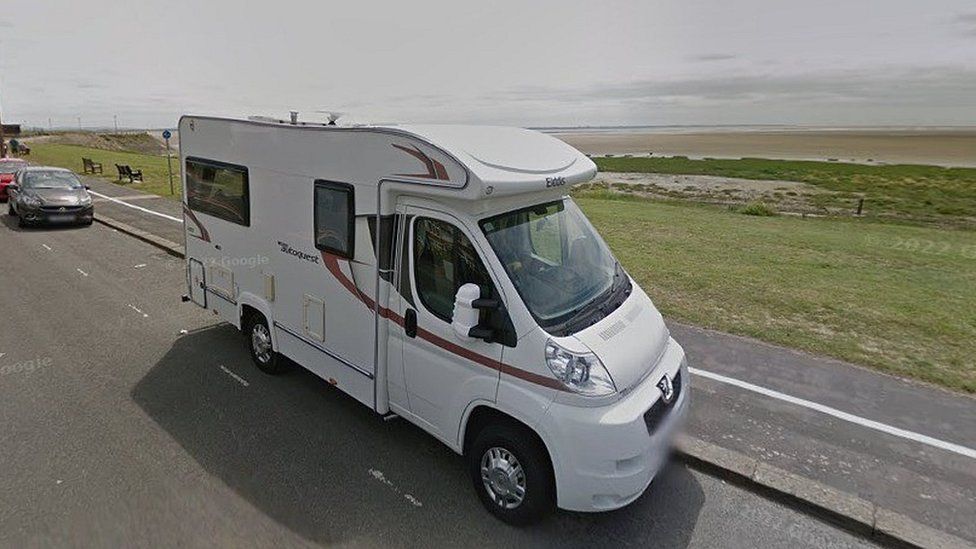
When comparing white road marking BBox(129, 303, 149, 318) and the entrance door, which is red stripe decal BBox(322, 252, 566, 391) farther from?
white road marking BBox(129, 303, 149, 318)

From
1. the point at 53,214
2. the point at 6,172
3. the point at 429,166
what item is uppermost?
the point at 429,166

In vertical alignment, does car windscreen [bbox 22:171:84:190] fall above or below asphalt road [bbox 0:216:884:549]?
above

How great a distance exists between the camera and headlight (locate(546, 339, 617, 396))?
9.75 ft

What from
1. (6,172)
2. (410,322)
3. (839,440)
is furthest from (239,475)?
(6,172)

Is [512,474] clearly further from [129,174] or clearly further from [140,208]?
[129,174]

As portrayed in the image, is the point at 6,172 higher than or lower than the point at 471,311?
lower

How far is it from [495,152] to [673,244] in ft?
27.8

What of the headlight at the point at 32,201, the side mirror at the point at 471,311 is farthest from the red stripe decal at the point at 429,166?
the headlight at the point at 32,201

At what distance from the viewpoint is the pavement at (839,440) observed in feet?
11.3

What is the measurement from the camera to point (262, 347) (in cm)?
537

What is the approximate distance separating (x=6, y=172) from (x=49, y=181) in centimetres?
649

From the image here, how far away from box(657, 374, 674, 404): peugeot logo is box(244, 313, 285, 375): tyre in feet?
12.5

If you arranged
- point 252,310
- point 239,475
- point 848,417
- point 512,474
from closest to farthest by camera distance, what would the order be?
point 512,474 < point 239,475 < point 848,417 < point 252,310

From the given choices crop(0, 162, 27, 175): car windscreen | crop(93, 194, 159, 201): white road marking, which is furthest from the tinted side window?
crop(0, 162, 27, 175): car windscreen
